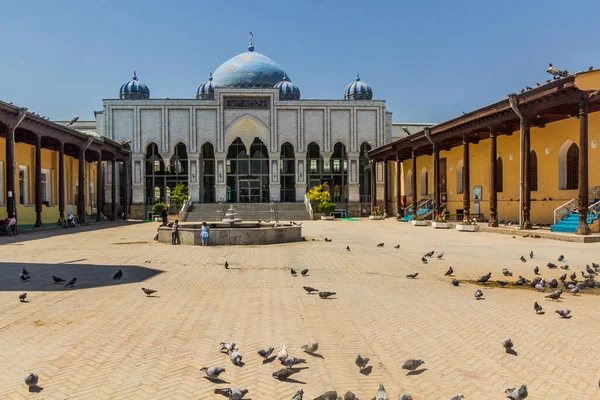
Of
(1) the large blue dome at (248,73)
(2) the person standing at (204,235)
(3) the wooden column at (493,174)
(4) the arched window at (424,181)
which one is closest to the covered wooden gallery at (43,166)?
(2) the person standing at (204,235)

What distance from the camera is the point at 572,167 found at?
2369cm

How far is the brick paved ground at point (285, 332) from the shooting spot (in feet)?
14.4

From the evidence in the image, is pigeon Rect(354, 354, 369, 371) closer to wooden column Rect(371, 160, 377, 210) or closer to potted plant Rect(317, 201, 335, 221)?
potted plant Rect(317, 201, 335, 221)

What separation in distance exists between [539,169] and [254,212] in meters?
22.7

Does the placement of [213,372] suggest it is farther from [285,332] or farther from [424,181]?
[424,181]

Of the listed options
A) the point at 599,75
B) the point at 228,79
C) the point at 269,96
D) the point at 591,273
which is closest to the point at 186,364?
the point at 591,273

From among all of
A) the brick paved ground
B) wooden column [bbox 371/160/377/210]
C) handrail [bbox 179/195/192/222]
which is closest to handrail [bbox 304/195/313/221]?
wooden column [bbox 371/160/377/210]

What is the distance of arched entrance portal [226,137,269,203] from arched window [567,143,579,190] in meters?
29.1

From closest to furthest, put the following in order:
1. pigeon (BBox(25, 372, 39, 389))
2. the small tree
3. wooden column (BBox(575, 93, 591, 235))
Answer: pigeon (BBox(25, 372, 39, 389)), wooden column (BBox(575, 93, 591, 235)), the small tree

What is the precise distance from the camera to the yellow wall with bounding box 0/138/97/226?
28.9 m

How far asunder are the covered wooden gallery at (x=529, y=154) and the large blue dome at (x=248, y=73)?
70.8ft

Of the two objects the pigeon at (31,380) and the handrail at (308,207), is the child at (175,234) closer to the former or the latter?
the pigeon at (31,380)

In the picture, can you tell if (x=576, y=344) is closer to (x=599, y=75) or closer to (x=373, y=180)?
(x=599, y=75)

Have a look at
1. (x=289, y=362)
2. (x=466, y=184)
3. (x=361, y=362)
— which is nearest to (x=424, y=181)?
(x=466, y=184)
